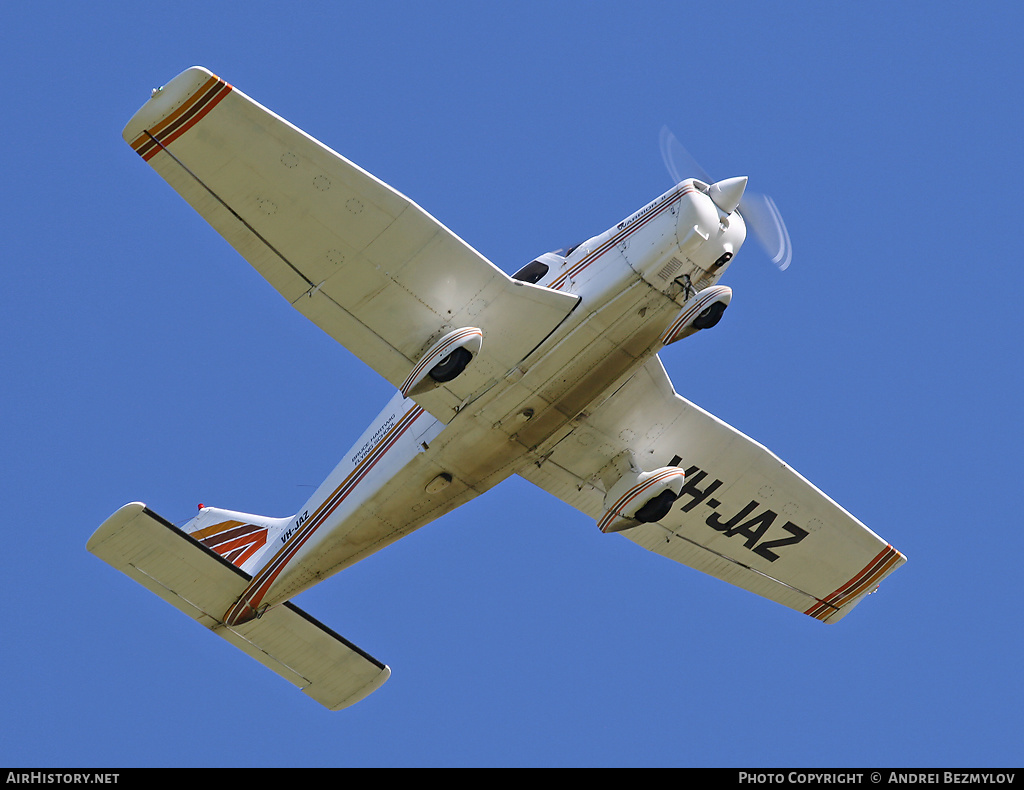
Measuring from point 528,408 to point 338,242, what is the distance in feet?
11.3

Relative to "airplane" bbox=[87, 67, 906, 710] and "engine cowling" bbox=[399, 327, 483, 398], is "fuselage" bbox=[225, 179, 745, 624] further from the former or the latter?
"engine cowling" bbox=[399, 327, 483, 398]

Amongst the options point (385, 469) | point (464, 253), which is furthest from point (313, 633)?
point (464, 253)

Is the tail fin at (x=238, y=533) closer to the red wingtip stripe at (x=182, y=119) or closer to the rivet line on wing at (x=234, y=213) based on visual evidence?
the rivet line on wing at (x=234, y=213)

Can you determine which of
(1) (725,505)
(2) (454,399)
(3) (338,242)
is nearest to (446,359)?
(2) (454,399)

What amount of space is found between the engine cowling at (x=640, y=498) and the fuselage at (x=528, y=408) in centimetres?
118

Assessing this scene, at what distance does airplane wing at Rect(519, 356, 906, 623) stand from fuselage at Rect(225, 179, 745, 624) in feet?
2.80

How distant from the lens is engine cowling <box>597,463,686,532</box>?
715 inches

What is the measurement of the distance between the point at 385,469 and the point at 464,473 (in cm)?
111

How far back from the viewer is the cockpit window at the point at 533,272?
1761 cm

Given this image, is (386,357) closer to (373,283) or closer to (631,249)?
(373,283)

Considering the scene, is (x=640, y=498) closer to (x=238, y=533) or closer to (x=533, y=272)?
(x=533, y=272)

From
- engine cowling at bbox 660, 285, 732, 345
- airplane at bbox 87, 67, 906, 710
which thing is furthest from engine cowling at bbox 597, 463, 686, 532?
engine cowling at bbox 660, 285, 732, 345

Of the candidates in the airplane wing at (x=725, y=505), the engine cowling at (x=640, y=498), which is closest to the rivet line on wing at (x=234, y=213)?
the airplane wing at (x=725, y=505)
